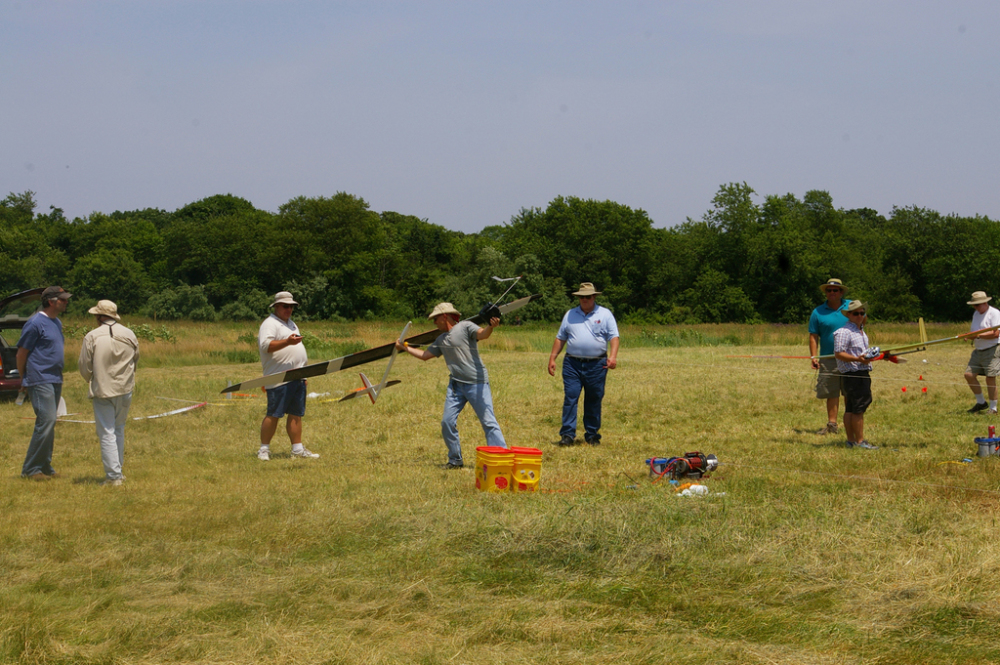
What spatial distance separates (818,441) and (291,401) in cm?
571

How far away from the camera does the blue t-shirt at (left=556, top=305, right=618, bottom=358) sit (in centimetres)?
976

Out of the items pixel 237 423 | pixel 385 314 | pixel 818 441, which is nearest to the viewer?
pixel 818 441

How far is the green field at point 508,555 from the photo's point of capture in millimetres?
4070

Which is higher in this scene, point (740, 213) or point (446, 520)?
point (740, 213)

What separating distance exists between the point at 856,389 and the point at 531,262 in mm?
40877

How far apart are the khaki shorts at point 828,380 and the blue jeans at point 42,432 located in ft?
26.2

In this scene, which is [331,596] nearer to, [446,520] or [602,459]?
[446,520]

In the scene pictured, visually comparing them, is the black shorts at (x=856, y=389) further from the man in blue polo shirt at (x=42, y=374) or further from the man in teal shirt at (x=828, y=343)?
the man in blue polo shirt at (x=42, y=374)

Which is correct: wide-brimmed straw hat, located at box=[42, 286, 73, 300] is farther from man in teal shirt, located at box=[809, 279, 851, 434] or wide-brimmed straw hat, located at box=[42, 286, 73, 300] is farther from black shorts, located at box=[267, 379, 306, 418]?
man in teal shirt, located at box=[809, 279, 851, 434]

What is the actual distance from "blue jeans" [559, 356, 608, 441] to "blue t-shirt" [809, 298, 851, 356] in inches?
104

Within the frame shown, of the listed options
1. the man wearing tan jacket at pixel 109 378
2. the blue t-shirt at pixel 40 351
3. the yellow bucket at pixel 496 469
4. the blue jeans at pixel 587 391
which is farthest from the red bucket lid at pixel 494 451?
the blue t-shirt at pixel 40 351

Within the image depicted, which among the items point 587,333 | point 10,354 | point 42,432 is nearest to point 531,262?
point 10,354

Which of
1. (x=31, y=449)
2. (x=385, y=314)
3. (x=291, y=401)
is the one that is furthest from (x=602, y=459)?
(x=385, y=314)

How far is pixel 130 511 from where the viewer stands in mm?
6777
